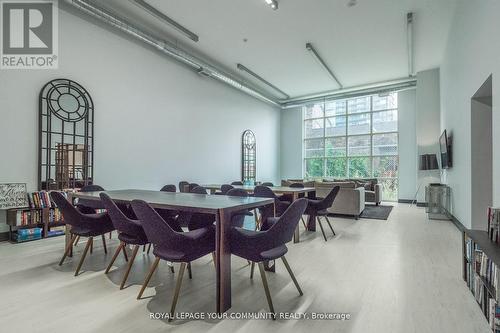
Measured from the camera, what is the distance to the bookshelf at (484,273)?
1.68 meters

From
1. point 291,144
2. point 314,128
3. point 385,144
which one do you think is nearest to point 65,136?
point 291,144

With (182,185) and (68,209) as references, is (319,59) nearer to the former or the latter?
(182,185)

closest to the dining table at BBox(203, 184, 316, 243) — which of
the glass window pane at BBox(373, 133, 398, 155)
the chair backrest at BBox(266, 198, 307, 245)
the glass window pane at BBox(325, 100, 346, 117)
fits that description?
the chair backrest at BBox(266, 198, 307, 245)

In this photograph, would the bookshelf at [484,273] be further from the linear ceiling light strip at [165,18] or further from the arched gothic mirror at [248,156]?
the arched gothic mirror at [248,156]

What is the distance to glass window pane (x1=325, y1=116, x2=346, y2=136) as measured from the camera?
10.5m

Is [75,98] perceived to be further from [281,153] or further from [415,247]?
[281,153]

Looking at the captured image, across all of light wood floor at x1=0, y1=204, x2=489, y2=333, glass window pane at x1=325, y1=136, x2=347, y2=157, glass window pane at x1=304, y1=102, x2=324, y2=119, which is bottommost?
light wood floor at x1=0, y1=204, x2=489, y2=333

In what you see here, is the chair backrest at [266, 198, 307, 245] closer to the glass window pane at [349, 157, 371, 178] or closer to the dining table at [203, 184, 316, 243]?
the dining table at [203, 184, 316, 243]

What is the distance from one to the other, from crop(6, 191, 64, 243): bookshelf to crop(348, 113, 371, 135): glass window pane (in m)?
9.58

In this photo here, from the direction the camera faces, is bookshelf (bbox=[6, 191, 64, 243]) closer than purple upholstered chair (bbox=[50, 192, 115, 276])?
No

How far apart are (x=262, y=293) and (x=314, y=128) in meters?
9.55

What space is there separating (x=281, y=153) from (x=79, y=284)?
965cm

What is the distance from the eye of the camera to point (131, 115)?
543cm

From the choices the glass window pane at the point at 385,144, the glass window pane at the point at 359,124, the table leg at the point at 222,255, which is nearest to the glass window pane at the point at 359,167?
the glass window pane at the point at 385,144
